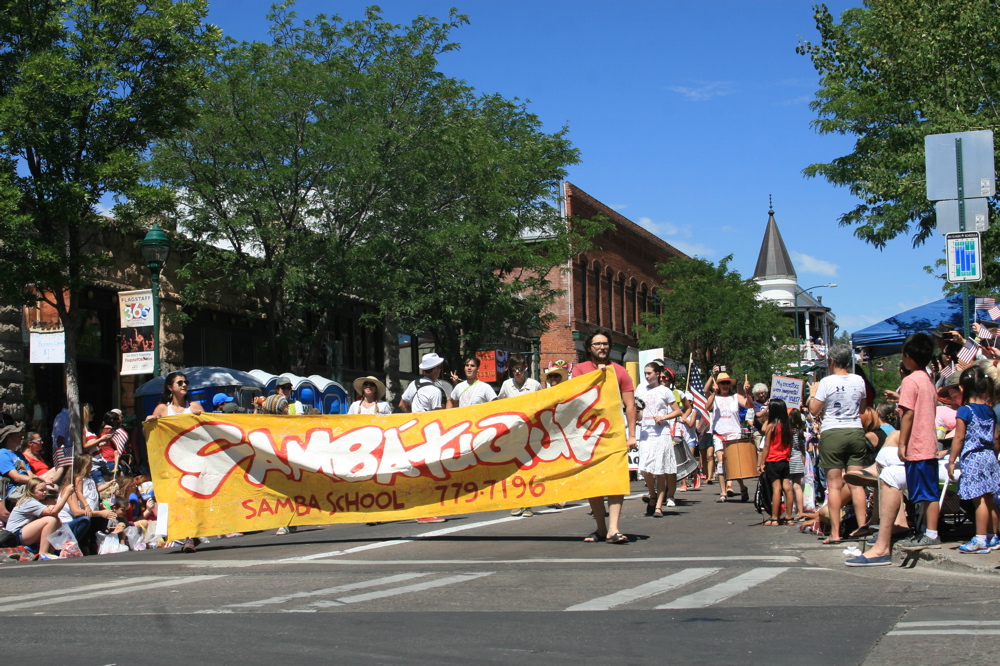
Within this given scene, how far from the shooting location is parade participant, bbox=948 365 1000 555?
8273 mm

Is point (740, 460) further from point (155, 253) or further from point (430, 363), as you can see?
point (155, 253)

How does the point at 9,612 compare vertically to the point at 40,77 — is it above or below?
below

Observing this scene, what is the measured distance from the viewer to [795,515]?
12508mm

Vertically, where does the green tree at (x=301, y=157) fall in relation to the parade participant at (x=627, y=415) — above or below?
above

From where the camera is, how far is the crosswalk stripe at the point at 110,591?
286 inches

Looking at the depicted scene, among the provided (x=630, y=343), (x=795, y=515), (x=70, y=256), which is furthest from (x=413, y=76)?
(x=630, y=343)

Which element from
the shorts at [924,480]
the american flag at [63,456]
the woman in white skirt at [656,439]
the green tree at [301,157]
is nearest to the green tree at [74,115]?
the american flag at [63,456]

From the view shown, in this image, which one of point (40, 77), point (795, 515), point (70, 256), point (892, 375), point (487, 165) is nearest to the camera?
point (795, 515)

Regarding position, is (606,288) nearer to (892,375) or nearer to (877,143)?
(877,143)

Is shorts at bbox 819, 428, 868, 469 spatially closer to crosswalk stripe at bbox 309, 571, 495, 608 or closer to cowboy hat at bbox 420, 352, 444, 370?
crosswalk stripe at bbox 309, 571, 495, 608

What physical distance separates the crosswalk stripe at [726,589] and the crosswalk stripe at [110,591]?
11.8 feet

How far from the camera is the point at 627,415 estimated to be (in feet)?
34.3

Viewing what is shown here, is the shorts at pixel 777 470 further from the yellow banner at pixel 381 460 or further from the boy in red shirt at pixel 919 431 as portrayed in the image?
the boy in red shirt at pixel 919 431

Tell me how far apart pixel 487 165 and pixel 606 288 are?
94.0 ft
